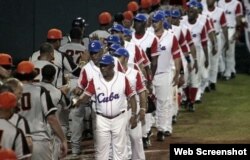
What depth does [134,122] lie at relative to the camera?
10.6 meters

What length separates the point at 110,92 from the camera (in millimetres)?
10266

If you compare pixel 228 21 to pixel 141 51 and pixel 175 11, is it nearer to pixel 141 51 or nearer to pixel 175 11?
pixel 175 11

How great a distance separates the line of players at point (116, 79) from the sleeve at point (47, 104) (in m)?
0.01

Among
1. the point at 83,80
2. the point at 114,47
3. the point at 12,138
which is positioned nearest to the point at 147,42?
the point at 114,47

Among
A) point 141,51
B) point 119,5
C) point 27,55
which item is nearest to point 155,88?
point 141,51

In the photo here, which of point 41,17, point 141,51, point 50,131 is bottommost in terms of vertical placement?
point 50,131

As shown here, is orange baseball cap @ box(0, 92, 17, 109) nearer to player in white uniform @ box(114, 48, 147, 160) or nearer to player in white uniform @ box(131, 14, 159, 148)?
player in white uniform @ box(114, 48, 147, 160)

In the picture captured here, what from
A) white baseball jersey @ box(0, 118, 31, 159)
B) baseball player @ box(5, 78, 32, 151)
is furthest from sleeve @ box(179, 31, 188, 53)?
white baseball jersey @ box(0, 118, 31, 159)

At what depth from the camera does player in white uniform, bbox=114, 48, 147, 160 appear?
10.9m

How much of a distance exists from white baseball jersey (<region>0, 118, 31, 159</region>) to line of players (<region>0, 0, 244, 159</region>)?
2 centimetres

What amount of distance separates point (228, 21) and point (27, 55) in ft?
16.4

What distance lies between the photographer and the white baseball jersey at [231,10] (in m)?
18.3

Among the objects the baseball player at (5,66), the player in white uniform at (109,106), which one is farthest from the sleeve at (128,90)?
the baseball player at (5,66)

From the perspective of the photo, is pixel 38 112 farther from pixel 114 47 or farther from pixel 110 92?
pixel 114 47
